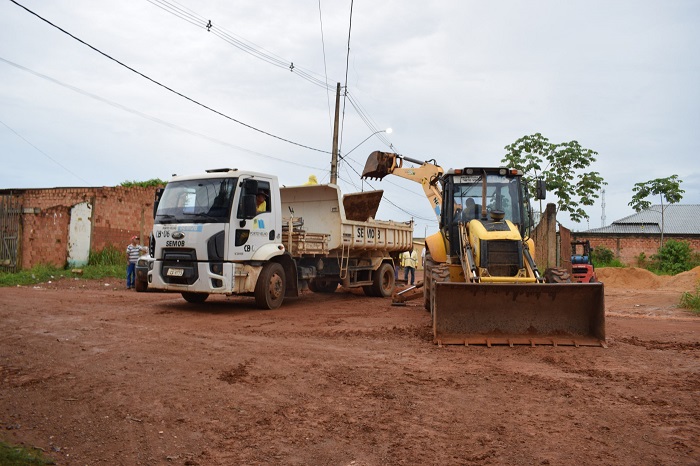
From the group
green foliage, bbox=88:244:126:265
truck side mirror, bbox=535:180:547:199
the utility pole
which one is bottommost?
green foliage, bbox=88:244:126:265

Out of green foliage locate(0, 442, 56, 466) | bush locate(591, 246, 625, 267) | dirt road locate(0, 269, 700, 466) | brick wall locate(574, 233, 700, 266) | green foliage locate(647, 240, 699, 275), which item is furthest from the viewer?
brick wall locate(574, 233, 700, 266)

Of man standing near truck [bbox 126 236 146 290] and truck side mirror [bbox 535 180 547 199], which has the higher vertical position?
truck side mirror [bbox 535 180 547 199]

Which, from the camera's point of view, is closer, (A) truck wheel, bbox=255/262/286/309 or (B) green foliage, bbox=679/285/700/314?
(A) truck wheel, bbox=255/262/286/309

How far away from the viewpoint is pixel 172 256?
11289 mm

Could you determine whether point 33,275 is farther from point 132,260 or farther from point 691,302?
point 691,302

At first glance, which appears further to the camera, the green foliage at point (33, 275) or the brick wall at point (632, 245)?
the brick wall at point (632, 245)

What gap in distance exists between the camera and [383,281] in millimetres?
16578

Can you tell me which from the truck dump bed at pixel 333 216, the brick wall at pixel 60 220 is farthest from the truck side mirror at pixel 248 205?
the brick wall at pixel 60 220

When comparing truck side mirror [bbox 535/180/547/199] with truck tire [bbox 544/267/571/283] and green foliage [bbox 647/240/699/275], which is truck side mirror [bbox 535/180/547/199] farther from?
green foliage [bbox 647/240/699/275]

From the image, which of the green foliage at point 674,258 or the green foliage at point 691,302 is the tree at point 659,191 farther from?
the green foliage at point 691,302

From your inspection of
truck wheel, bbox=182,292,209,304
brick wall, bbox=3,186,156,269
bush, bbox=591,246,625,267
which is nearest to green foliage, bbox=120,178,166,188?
brick wall, bbox=3,186,156,269

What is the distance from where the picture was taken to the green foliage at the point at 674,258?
32.2 m

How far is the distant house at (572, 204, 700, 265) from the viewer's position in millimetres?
35125

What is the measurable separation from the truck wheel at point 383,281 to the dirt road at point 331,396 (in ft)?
21.8
